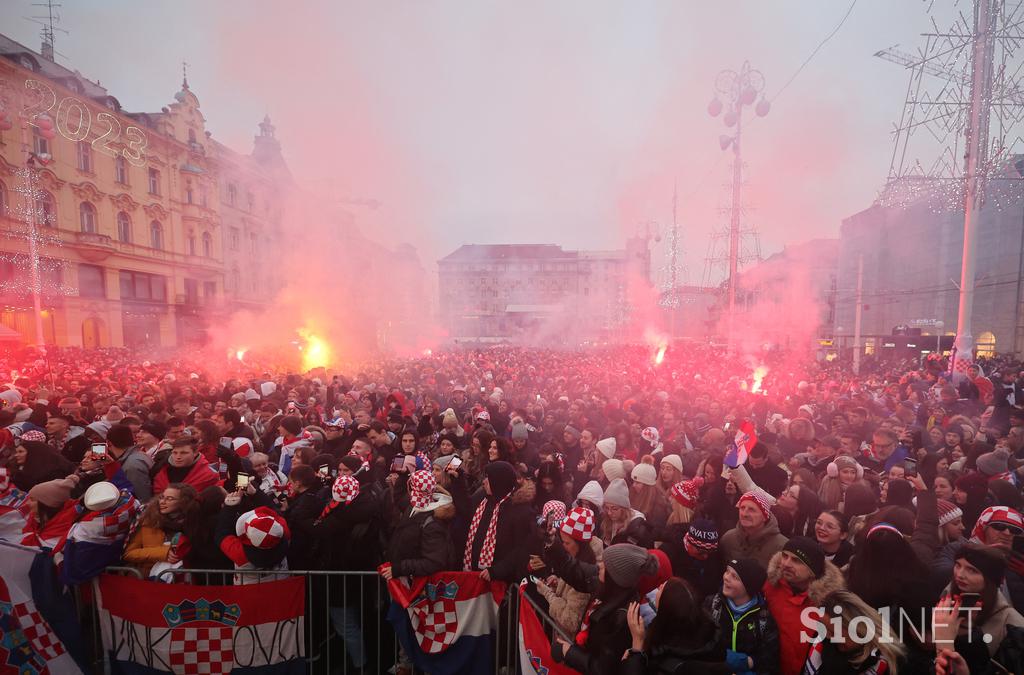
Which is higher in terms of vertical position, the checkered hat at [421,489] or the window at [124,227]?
the window at [124,227]

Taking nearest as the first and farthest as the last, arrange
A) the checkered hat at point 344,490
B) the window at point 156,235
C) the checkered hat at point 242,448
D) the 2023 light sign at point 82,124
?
the checkered hat at point 344,490 → the checkered hat at point 242,448 → the 2023 light sign at point 82,124 → the window at point 156,235

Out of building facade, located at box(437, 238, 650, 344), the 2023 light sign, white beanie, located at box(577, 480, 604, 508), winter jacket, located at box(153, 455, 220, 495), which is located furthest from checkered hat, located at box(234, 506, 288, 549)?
building facade, located at box(437, 238, 650, 344)

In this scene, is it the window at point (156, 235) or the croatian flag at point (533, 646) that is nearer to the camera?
the croatian flag at point (533, 646)

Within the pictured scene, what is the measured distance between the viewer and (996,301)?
29.7 meters

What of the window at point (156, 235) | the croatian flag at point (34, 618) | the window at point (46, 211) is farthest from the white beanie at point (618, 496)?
the window at point (156, 235)

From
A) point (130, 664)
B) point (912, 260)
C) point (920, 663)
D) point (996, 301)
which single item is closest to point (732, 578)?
point (920, 663)

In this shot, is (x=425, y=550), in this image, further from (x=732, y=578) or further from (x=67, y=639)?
(x=67, y=639)

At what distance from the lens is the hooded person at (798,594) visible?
257cm

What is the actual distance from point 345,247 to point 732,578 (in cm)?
3315

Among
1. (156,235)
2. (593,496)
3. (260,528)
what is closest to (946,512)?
(593,496)

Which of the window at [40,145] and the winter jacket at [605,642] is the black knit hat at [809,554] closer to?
the winter jacket at [605,642]

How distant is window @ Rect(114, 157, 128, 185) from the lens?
29478 millimetres

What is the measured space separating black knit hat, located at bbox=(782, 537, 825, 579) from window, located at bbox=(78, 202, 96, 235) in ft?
118

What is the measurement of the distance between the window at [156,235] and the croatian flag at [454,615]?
37.9m
